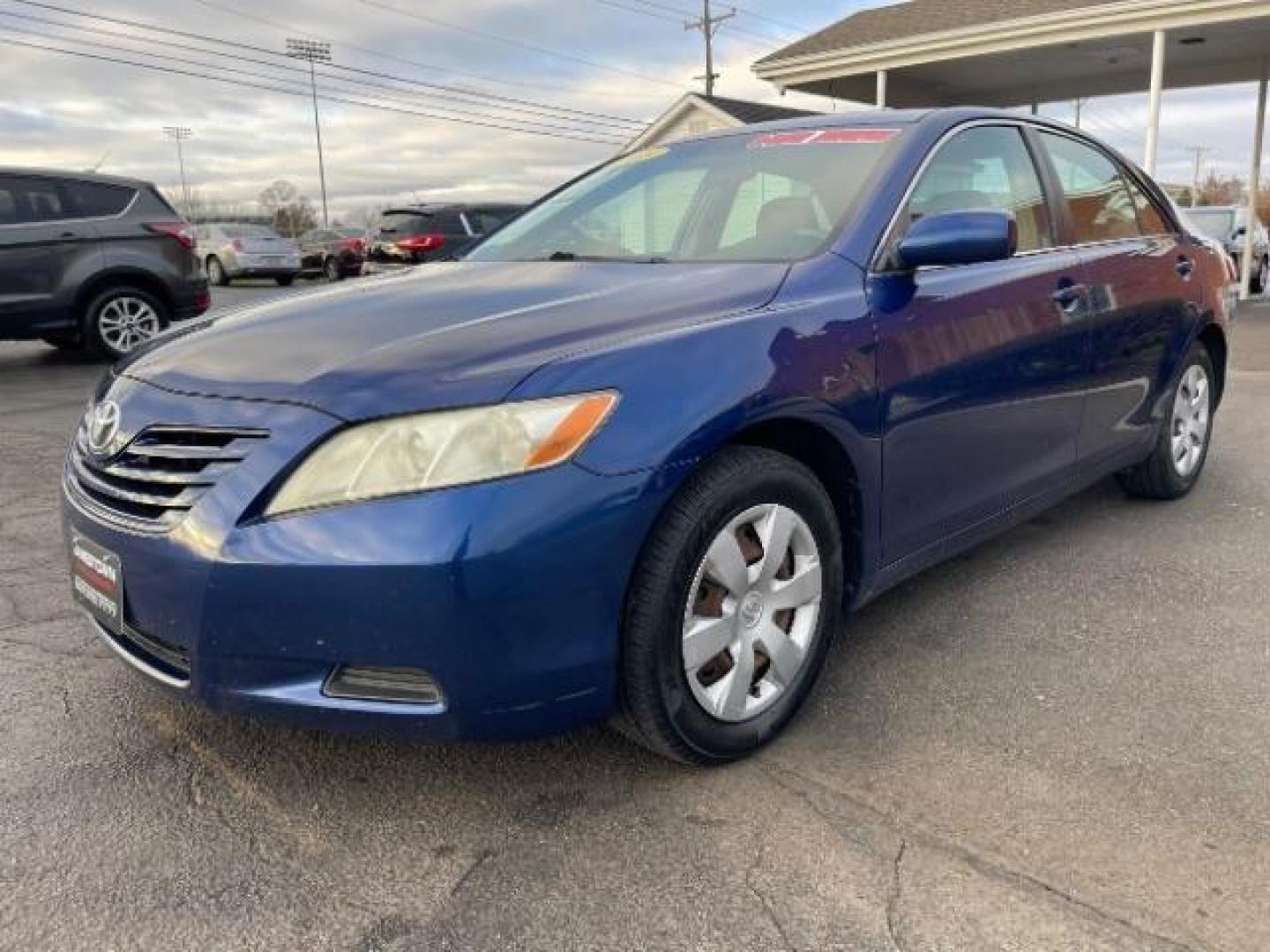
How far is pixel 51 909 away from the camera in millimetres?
2043

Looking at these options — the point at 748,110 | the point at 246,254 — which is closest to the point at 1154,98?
the point at 748,110

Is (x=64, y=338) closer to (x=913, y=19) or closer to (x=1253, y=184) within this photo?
A: (x=913, y=19)

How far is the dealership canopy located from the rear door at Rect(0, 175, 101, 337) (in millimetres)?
10529

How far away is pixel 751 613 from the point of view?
8.15ft

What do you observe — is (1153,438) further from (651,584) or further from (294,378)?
(294,378)

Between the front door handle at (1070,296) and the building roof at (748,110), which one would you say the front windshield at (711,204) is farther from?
the building roof at (748,110)

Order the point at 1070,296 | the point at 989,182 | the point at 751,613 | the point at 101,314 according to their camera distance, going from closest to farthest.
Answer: the point at 751,613 < the point at 989,182 < the point at 1070,296 < the point at 101,314

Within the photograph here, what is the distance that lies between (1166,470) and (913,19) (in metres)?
13.2

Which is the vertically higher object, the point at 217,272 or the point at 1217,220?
the point at 1217,220

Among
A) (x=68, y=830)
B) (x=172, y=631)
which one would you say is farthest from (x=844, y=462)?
(x=68, y=830)

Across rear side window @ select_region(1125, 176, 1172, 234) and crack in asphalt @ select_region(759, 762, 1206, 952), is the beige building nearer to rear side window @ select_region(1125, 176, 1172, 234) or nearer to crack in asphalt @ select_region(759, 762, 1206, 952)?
rear side window @ select_region(1125, 176, 1172, 234)

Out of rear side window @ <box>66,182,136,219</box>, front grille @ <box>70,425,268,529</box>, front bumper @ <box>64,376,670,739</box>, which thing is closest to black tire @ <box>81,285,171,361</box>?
rear side window @ <box>66,182,136,219</box>

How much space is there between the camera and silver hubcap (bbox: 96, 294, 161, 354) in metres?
9.33

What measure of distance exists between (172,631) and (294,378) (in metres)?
0.56
